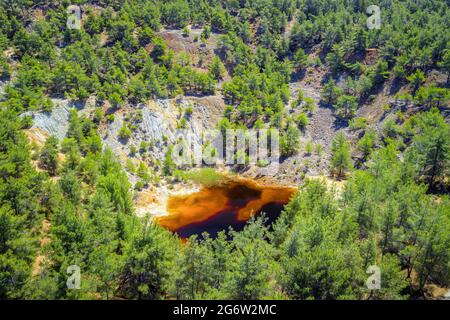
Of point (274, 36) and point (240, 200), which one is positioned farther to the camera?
point (274, 36)

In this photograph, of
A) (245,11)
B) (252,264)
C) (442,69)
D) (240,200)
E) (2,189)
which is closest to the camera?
(252,264)

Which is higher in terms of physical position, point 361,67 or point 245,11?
point 245,11

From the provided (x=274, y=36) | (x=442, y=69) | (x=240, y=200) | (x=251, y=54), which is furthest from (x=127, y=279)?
(x=274, y=36)

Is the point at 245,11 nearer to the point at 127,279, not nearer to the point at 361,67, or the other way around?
the point at 361,67

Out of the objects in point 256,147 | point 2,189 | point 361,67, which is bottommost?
point 256,147

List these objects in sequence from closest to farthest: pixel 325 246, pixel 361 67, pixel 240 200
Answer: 1. pixel 325 246
2. pixel 240 200
3. pixel 361 67

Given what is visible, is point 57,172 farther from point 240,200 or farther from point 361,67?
point 361,67
